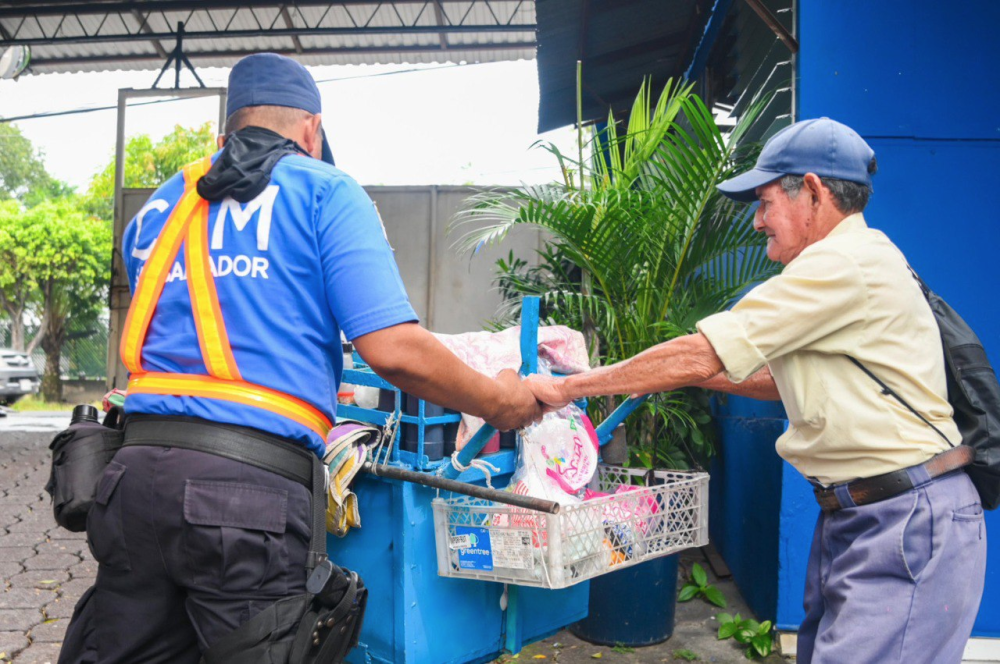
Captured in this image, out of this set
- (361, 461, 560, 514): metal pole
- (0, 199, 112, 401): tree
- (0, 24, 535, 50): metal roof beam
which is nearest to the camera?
(361, 461, 560, 514): metal pole

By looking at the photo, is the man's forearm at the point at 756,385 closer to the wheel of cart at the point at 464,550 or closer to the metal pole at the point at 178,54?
the wheel of cart at the point at 464,550

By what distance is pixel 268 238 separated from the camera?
176 centimetres

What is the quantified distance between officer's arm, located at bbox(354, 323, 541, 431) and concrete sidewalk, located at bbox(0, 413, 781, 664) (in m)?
2.13

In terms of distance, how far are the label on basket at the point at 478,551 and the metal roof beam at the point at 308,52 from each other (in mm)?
11216

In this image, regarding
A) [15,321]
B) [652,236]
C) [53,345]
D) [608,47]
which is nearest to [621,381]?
[652,236]

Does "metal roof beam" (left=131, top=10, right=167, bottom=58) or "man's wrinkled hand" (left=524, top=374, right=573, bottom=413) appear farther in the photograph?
"metal roof beam" (left=131, top=10, right=167, bottom=58)

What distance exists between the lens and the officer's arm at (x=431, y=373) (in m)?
1.80

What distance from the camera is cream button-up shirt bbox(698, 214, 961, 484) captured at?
1876 millimetres

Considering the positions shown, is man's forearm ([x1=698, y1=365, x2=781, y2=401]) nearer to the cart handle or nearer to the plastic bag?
the cart handle

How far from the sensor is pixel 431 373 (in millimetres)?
1884

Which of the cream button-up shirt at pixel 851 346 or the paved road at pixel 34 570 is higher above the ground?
the cream button-up shirt at pixel 851 346

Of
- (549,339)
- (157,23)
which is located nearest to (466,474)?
(549,339)

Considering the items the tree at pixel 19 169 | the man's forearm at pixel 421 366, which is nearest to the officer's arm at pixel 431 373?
Answer: the man's forearm at pixel 421 366

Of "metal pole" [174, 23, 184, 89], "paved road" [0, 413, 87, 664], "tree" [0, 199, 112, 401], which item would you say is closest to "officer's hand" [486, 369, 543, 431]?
"paved road" [0, 413, 87, 664]
